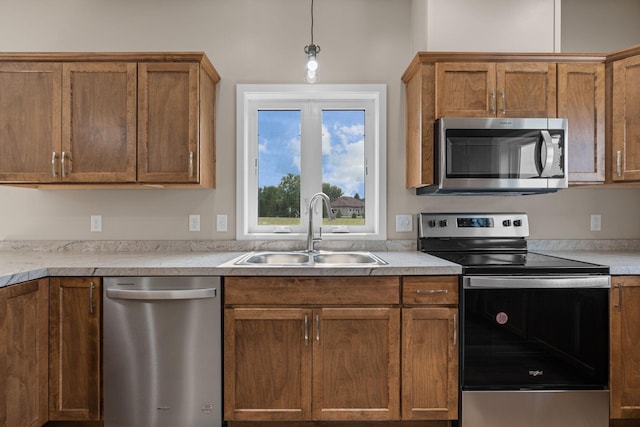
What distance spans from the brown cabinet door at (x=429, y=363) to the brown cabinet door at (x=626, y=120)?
1.40 m

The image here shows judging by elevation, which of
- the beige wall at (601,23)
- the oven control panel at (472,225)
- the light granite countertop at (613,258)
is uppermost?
the beige wall at (601,23)

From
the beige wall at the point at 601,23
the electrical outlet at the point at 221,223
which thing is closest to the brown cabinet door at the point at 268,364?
the electrical outlet at the point at 221,223

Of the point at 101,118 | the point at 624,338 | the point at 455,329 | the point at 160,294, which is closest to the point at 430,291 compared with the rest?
the point at 455,329

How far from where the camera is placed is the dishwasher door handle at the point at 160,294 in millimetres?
1806

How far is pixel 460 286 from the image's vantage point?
186cm

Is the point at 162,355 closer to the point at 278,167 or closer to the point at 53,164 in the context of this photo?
the point at 53,164

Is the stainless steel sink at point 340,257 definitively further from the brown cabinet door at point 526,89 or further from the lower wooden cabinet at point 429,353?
the brown cabinet door at point 526,89

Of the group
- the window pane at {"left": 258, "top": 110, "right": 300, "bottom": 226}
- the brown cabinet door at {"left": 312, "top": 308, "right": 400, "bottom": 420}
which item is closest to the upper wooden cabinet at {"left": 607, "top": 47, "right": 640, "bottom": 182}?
the brown cabinet door at {"left": 312, "top": 308, "right": 400, "bottom": 420}

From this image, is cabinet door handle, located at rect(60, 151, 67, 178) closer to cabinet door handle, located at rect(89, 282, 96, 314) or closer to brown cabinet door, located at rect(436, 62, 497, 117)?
cabinet door handle, located at rect(89, 282, 96, 314)

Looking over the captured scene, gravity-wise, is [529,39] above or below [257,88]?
above

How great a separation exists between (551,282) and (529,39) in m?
1.52

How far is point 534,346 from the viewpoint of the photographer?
1.85m

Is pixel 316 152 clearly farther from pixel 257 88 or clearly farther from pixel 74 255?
pixel 74 255

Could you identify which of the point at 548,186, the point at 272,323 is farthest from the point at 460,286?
the point at 272,323
